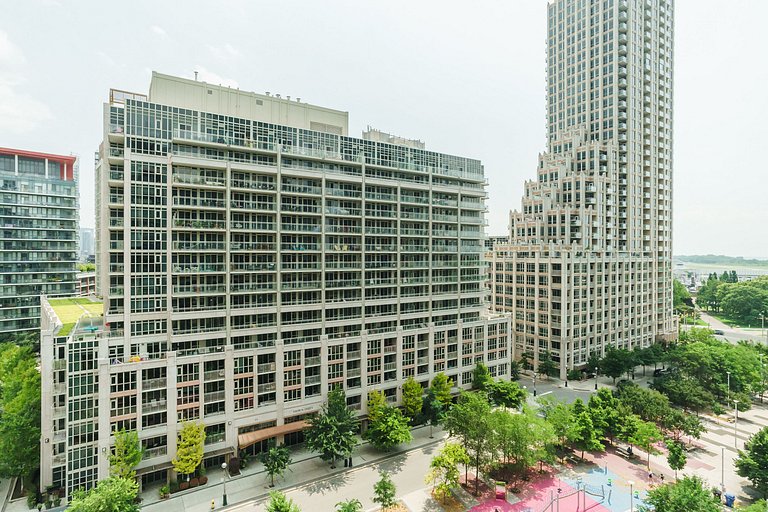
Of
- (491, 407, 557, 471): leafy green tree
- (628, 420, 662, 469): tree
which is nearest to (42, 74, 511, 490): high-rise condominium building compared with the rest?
(491, 407, 557, 471): leafy green tree

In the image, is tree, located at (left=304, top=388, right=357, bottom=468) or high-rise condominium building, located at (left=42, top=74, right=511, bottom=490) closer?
high-rise condominium building, located at (left=42, top=74, right=511, bottom=490)

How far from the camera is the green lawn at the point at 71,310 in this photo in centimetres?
4725

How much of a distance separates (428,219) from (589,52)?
69.1 metres

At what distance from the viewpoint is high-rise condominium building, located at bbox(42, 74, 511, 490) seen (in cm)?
4359

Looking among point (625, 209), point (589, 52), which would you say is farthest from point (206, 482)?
point (589, 52)

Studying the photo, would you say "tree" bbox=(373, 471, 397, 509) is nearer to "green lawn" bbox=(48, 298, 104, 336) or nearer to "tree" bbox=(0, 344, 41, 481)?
"tree" bbox=(0, 344, 41, 481)

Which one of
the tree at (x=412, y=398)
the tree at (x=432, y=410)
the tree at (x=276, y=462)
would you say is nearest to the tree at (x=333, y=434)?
the tree at (x=276, y=462)

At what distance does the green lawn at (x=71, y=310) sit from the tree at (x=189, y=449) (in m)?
17.7

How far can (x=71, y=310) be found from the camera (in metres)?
58.6

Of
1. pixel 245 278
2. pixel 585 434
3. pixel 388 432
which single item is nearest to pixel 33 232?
pixel 245 278

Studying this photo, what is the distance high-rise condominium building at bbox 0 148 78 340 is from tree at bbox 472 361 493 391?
328ft

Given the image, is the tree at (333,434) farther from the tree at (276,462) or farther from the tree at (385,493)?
the tree at (385,493)

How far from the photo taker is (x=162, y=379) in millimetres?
44219

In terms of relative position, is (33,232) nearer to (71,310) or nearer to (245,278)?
(71,310)
